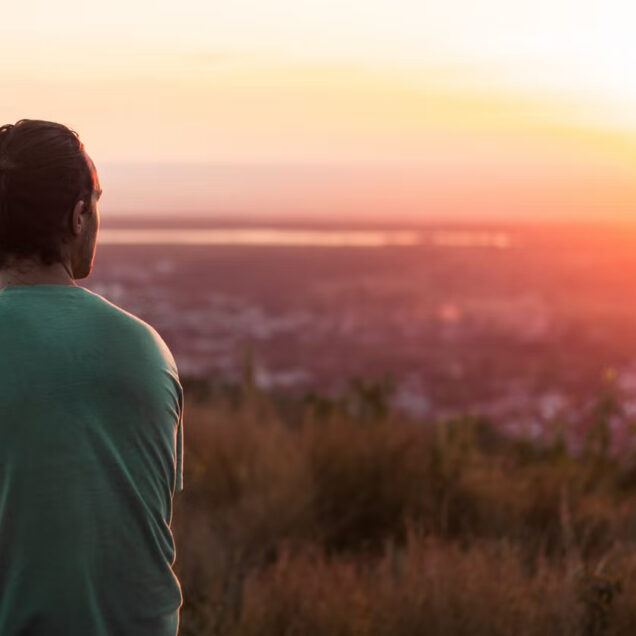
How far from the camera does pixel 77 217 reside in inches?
65.3

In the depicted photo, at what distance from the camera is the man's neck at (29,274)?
65.9 inches

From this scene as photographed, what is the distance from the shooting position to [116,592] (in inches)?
66.9

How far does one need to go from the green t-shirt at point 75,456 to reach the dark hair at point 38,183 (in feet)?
0.30

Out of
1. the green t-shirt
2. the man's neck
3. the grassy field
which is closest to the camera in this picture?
the green t-shirt

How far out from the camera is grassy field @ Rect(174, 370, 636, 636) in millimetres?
3445

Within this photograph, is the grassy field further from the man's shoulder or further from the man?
the man's shoulder

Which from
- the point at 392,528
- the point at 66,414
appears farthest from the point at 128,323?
the point at 392,528

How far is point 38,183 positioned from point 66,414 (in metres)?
0.40

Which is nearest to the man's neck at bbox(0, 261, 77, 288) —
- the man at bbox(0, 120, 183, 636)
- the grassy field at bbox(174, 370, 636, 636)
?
the man at bbox(0, 120, 183, 636)

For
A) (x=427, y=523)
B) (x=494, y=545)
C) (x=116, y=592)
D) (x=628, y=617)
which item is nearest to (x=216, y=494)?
(x=427, y=523)

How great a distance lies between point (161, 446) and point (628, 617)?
2.45 m

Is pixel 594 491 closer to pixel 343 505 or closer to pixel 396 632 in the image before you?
pixel 343 505

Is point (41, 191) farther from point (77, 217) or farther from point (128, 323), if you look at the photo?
point (128, 323)

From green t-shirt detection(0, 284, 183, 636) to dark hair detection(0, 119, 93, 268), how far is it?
91mm
